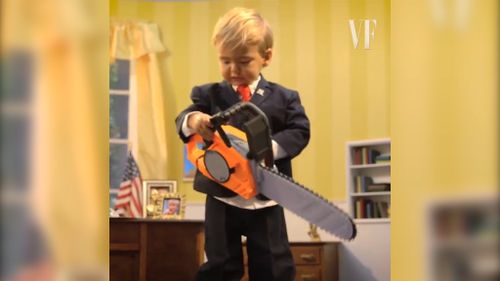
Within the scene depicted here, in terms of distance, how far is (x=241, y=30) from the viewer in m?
0.96

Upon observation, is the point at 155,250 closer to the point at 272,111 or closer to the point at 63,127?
the point at 272,111

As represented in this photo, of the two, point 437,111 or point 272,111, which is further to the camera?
point 272,111

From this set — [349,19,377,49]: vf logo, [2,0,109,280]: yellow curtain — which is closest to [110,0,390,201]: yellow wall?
[349,19,377,49]: vf logo

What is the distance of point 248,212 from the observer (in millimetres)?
956

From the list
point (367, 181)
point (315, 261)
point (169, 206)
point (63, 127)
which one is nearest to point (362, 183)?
point (367, 181)

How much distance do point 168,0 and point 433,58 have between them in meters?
0.33

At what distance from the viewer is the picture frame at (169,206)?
97 centimetres

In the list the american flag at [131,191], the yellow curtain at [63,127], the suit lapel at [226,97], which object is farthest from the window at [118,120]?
the yellow curtain at [63,127]

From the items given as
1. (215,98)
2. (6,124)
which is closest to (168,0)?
(215,98)

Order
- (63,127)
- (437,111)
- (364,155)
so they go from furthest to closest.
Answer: (364,155) < (437,111) < (63,127)

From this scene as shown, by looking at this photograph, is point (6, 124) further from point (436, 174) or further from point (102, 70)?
point (436, 174)

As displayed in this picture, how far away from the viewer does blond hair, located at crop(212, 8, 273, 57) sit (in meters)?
0.96

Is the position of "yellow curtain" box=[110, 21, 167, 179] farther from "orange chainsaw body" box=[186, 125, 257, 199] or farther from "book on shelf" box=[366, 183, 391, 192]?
"book on shelf" box=[366, 183, 391, 192]

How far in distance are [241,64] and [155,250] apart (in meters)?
0.25
